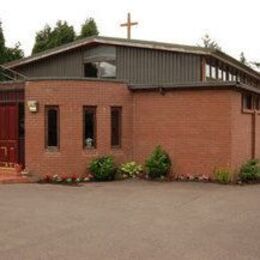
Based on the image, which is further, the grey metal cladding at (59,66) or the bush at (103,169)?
the grey metal cladding at (59,66)

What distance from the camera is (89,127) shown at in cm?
2047

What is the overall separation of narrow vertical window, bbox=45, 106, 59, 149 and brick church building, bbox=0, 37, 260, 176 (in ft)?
0.11

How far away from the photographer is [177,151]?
20703 millimetres

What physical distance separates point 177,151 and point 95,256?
12060mm

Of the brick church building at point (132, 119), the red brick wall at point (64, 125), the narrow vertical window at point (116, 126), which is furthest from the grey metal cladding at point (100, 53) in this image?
the red brick wall at point (64, 125)

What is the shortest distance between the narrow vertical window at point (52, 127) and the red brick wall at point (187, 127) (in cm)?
320

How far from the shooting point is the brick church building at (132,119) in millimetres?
19719

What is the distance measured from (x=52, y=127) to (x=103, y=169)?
88.0 inches

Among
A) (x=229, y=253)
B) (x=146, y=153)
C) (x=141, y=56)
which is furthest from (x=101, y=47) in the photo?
(x=229, y=253)

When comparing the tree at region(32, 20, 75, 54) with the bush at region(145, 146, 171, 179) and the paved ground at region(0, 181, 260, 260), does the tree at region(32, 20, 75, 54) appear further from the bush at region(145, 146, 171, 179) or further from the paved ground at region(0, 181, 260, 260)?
the paved ground at region(0, 181, 260, 260)

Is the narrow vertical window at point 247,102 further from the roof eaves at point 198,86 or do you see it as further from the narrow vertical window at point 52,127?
the narrow vertical window at point 52,127

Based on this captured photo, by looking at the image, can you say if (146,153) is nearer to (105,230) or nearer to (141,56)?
(141,56)

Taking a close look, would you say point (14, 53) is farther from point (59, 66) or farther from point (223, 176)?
point (223, 176)

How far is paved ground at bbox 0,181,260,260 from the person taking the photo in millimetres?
9297
